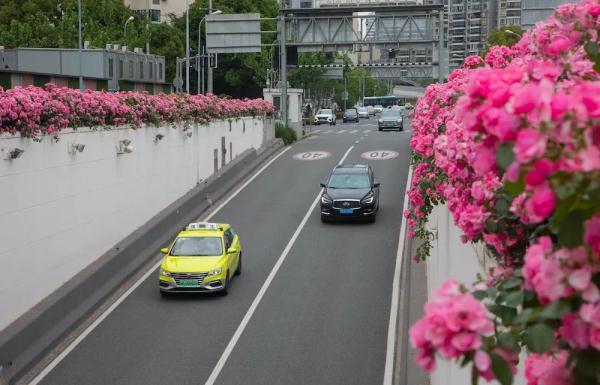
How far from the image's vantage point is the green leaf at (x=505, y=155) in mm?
3100

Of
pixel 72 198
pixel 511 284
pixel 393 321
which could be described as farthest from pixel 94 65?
pixel 511 284

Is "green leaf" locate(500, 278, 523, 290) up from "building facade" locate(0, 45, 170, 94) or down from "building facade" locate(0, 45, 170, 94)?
down

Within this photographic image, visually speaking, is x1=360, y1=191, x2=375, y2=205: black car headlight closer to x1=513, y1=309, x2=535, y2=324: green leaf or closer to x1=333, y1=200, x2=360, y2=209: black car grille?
x1=333, y1=200, x2=360, y2=209: black car grille

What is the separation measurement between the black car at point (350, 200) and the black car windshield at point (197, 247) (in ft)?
Answer: 24.7

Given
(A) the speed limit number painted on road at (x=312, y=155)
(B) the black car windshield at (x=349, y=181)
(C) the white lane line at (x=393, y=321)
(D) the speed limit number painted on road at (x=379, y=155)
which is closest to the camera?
(C) the white lane line at (x=393, y=321)

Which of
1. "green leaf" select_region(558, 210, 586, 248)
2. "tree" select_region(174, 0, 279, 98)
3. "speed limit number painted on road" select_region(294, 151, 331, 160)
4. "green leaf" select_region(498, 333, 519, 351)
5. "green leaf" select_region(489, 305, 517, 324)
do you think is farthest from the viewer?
"tree" select_region(174, 0, 279, 98)

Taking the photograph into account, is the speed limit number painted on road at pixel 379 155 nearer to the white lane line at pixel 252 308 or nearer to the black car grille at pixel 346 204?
the white lane line at pixel 252 308

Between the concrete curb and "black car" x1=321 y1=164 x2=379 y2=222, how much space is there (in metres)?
4.98

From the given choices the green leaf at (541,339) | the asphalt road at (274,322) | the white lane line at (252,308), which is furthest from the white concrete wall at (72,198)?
the green leaf at (541,339)

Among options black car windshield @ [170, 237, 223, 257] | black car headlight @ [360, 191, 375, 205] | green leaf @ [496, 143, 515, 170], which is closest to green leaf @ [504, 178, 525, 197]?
green leaf @ [496, 143, 515, 170]

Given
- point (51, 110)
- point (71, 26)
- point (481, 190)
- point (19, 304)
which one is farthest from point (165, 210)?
point (71, 26)

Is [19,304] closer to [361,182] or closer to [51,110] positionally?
[51,110]

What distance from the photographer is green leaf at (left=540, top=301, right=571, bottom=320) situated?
3.13 metres

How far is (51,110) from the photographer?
1981 centimetres
